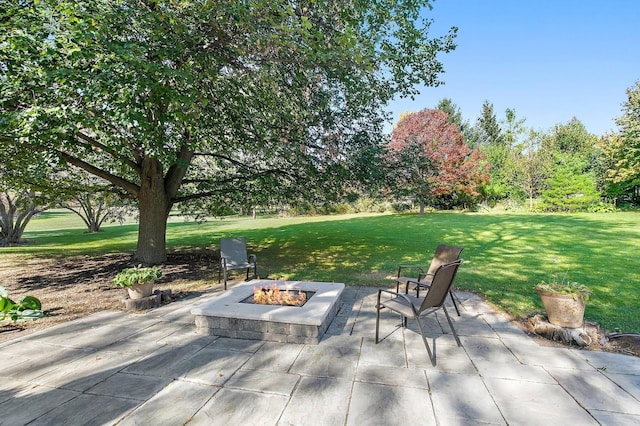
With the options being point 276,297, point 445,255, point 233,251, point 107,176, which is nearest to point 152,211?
point 107,176

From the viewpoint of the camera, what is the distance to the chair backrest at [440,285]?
9.69 feet

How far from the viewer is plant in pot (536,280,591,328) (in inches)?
131

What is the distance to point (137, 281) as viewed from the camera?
4.43 m

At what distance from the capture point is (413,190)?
26.1 ft

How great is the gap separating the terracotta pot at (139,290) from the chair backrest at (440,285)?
3.86 m

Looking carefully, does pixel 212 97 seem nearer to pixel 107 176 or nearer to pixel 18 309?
pixel 107 176

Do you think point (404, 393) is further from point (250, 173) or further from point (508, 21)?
point (508, 21)

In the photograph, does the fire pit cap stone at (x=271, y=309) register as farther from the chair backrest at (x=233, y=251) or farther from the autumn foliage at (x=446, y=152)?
the autumn foliage at (x=446, y=152)

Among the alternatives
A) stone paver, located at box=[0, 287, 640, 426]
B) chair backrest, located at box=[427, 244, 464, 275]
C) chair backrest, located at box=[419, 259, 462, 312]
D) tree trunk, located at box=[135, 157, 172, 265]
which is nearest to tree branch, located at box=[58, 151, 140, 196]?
tree trunk, located at box=[135, 157, 172, 265]

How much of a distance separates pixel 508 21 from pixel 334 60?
28.7ft

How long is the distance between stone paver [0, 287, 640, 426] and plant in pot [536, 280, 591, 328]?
1.28 ft

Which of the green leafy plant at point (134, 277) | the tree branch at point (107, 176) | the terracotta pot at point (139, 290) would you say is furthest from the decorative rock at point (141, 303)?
the tree branch at point (107, 176)

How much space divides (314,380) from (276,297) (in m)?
1.52

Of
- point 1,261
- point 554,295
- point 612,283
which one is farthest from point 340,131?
point 1,261
